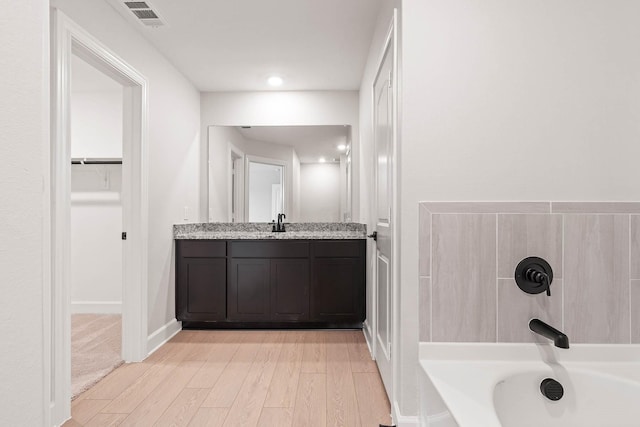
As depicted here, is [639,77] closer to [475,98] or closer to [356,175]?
[475,98]

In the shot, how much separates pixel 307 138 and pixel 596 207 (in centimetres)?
282

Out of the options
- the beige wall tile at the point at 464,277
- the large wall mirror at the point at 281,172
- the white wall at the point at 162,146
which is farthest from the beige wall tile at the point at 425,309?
the large wall mirror at the point at 281,172

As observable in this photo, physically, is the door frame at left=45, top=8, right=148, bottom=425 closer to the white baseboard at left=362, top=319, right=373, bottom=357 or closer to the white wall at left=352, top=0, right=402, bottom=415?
the white wall at left=352, top=0, right=402, bottom=415

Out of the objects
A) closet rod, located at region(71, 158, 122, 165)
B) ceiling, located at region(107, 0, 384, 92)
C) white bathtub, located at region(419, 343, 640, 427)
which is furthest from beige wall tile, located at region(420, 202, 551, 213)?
closet rod, located at region(71, 158, 122, 165)

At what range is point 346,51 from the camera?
3.03 metres

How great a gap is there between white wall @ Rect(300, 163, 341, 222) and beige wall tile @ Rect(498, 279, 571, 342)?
2.44m

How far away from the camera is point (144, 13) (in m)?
2.47

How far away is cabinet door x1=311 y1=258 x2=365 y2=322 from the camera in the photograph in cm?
333

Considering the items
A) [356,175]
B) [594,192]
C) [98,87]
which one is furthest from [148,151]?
[594,192]

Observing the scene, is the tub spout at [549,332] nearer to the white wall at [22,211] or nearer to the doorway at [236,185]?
the white wall at [22,211]

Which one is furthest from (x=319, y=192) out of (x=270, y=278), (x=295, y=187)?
(x=270, y=278)

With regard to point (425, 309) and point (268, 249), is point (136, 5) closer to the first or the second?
point (268, 249)

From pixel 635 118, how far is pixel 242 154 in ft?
10.7

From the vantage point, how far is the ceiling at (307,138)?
395cm
